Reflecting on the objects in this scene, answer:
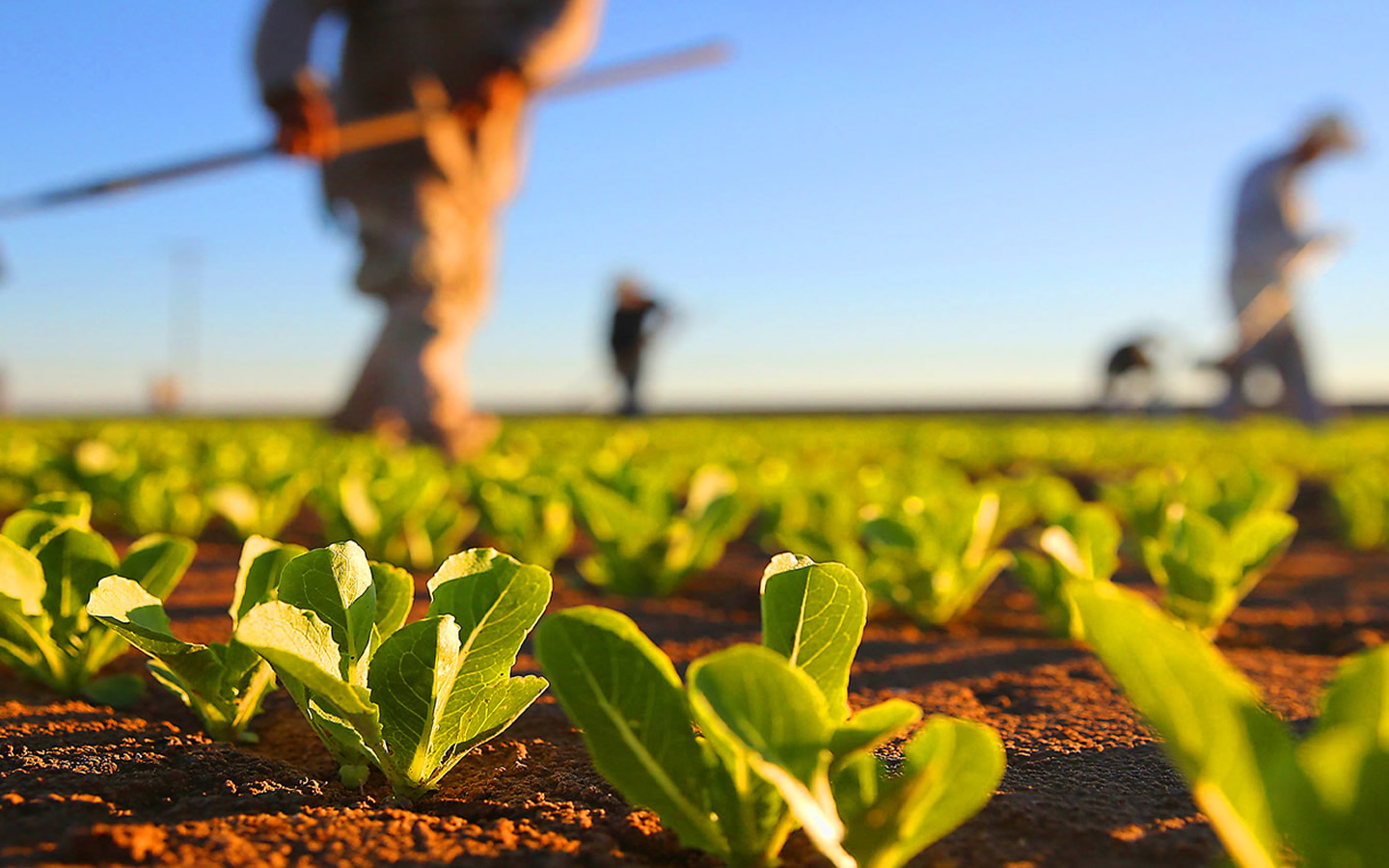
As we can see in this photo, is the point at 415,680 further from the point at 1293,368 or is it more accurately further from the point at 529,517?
the point at 1293,368

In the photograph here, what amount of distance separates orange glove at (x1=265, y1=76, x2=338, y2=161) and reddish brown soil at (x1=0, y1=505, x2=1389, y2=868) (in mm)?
4522

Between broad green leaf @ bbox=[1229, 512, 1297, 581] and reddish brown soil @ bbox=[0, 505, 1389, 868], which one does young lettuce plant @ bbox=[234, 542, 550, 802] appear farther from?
broad green leaf @ bbox=[1229, 512, 1297, 581]

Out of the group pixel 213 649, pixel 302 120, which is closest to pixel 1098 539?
pixel 213 649

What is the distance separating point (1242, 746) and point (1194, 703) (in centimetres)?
5

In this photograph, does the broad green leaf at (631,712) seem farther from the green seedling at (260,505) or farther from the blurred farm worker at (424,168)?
the blurred farm worker at (424,168)

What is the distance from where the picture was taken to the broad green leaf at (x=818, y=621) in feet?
3.09

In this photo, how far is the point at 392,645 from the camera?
97cm

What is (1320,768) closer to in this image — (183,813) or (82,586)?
Answer: (183,813)

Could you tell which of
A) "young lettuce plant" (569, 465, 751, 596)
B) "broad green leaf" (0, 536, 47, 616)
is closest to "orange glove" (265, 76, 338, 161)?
"young lettuce plant" (569, 465, 751, 596)

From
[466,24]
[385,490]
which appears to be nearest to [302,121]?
[466,24]

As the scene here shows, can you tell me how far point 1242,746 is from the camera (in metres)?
0.63

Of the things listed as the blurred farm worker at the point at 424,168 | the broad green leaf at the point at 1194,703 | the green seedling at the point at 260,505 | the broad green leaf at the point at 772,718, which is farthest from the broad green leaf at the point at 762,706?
the blurred farm worker at the point at 424,168

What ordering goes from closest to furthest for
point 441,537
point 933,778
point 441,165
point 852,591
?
point 933,778 < point 852,591 < point 441,537 < point 441,165

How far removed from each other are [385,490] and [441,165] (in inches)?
200
